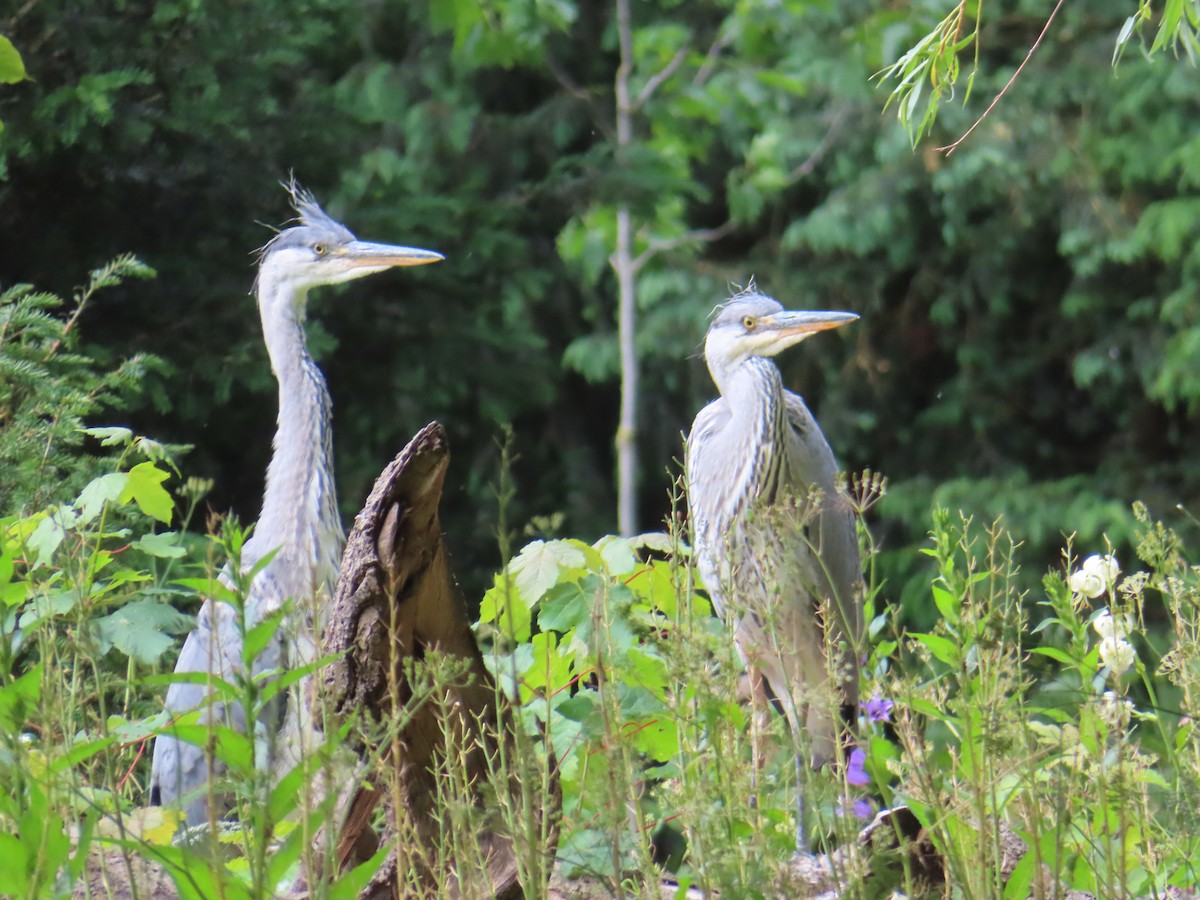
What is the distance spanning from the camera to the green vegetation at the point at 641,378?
1791 mm

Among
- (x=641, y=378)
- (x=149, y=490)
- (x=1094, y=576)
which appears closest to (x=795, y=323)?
(x=1094, y=576)

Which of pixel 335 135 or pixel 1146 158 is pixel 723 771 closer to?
pixel 335 135

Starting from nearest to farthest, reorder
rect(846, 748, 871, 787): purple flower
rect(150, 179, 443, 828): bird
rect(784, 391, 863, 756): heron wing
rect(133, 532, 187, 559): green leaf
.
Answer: rect(846, 748, 871, 787): purple flower, rect(133, 532, 187, 559): green leaf, rect(150, 179, 443, 828): bird, rect(784, 391, 863, 756): heron wing

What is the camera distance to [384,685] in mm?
2354

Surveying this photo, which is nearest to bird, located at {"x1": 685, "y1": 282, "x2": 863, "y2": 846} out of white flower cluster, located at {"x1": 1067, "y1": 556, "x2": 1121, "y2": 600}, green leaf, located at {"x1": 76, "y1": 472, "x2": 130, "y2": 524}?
white flower cluster, located at {"x1": 1067, "y1": 556, "x2": 1121, "y2": 600}

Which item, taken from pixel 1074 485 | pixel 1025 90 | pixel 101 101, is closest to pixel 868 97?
pixel 1025 90

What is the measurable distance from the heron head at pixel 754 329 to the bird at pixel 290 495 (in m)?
0.91

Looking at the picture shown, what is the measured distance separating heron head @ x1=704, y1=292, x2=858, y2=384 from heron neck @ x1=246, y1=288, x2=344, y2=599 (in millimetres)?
1167

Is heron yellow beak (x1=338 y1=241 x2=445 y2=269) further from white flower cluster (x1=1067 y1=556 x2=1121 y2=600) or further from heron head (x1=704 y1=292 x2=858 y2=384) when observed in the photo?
white flower cluster (x1=1067 y1=556 x2=1121 y2=600)

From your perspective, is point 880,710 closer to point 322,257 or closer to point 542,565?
point 542,565

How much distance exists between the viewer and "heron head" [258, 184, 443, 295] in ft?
16.0

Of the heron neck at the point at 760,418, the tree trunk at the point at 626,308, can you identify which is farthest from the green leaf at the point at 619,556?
the tree trunk at the point at 626,308

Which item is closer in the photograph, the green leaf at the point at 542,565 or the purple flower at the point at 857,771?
the purple flower at the point at 857,771

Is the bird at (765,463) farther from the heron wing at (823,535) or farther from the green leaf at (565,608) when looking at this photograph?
the green leaf at (565,608)
